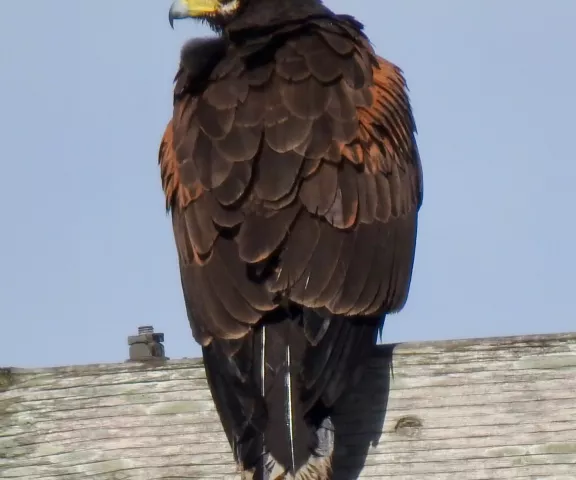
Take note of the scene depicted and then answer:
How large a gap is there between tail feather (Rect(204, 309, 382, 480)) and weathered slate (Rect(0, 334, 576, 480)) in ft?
0.31

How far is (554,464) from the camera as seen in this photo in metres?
3.41

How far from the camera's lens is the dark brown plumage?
12.3 feet

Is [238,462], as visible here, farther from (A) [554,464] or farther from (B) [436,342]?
(A) [554,464]

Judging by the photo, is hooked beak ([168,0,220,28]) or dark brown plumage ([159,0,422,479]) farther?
hooked beak ([168,0,220,28])

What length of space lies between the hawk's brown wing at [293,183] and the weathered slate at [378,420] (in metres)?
0.46

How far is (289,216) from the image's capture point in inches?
165

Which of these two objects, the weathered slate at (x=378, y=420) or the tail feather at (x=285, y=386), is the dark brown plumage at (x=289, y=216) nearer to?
the tail feather at (x=285, y=386)

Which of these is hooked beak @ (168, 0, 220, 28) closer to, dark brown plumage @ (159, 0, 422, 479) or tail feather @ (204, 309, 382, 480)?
dark brown plumage @ (159, 0, 422, 479)

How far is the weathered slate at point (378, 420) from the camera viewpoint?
3.45 meters

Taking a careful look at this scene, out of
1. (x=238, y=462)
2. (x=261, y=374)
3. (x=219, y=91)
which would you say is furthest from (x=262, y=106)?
(x=238, y=462)

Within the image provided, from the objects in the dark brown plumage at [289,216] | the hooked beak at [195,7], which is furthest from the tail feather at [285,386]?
the hooked beak at [195,7]

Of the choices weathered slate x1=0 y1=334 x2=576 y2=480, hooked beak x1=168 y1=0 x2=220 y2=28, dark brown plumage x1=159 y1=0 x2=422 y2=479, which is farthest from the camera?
hooked beak x1=168 y1=0 x2=220 y2=28

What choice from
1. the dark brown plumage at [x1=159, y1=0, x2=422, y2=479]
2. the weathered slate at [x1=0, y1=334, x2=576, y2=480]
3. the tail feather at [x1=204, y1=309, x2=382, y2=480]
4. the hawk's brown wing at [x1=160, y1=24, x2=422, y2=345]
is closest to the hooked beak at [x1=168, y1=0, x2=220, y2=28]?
the dark brown plumage at [x1=159, y1=0, x2=422, y2=479]

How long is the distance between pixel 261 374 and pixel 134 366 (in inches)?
17.3
